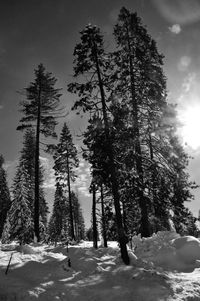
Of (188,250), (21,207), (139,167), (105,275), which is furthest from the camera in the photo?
(21,207)

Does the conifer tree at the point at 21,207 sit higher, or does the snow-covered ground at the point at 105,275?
the conifer tree at the point at 21,207

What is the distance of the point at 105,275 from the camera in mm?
10008

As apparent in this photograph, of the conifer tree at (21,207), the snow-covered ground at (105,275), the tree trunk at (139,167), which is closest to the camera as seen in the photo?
the snow-covered ground at (105,275)

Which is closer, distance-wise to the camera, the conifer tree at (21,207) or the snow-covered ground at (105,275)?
the snow-covered ground at (105,275)

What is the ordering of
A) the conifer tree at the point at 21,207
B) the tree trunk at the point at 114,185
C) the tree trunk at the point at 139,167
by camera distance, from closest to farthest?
the tree trunk at the point at 114,185 < the tree trunk at the point at 139,167 < the conifer tree at the point at 21,207

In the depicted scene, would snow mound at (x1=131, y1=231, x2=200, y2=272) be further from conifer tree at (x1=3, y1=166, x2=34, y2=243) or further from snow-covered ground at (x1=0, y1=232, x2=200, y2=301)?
conifer tree at (x1=3, y1=166, x2=34, y2=243)

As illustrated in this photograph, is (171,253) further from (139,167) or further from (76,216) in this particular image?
(76,216)

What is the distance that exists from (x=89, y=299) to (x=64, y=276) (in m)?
1.91

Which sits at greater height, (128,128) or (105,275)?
(128,128)

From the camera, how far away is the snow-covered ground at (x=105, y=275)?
8.19m

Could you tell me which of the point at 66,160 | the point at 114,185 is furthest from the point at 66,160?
the point at 114,185

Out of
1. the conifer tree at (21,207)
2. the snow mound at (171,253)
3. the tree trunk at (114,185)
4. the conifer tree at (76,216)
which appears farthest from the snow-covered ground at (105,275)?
the conifer tree at (76,216)

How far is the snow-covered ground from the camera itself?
8.19 m

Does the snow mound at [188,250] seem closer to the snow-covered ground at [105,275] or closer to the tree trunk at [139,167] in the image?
the snow-covered ground at [105,275]
